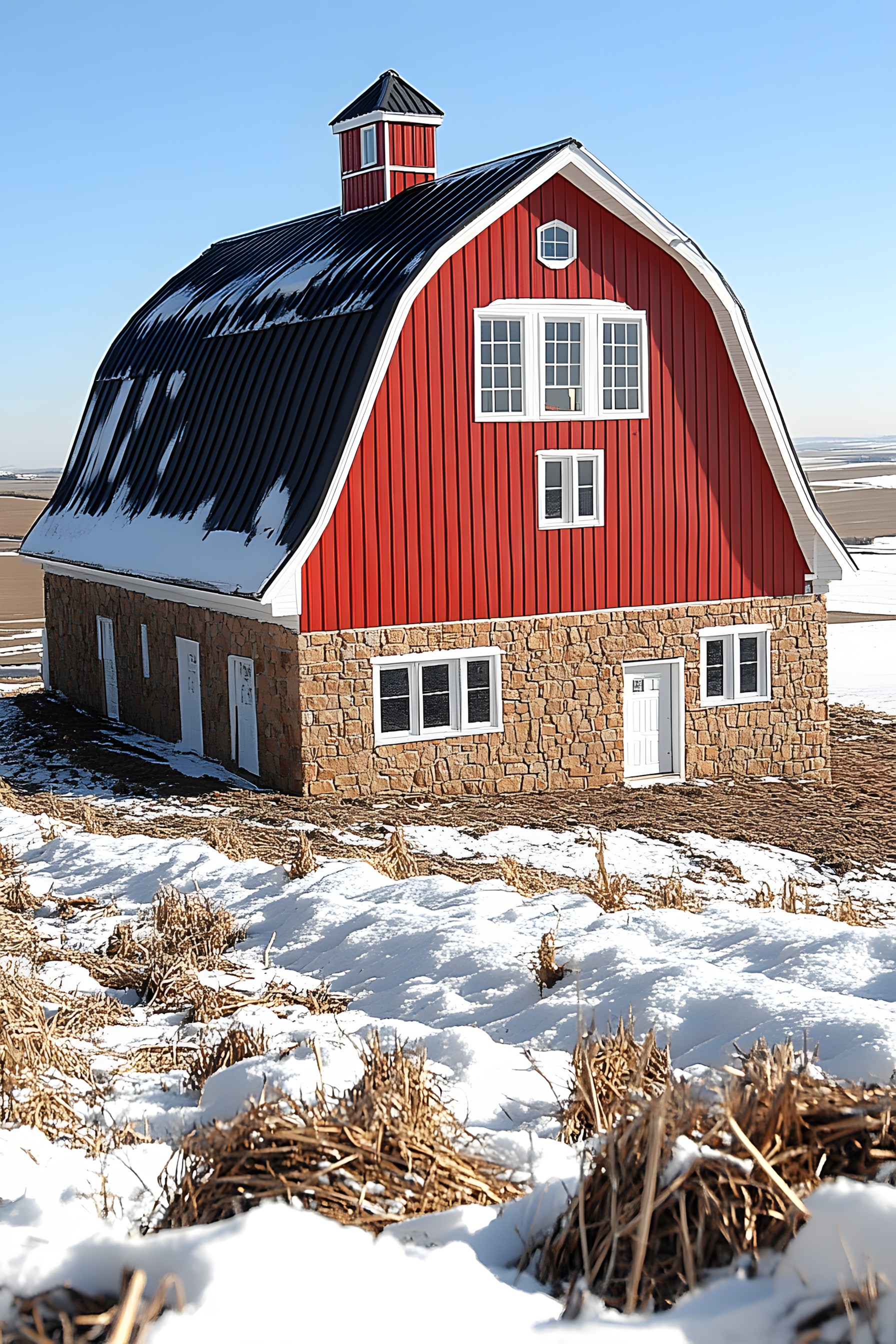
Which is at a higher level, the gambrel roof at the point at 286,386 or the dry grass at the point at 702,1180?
the gambrel roof at the point at 286,386

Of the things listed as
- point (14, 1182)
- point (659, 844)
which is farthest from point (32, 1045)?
point (659, 844)

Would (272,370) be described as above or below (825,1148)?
above

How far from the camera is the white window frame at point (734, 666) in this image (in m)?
19.4

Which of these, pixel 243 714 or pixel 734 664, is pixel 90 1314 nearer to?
pixel 243 714

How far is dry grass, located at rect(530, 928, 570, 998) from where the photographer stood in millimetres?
6086

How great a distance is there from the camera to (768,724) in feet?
65.2

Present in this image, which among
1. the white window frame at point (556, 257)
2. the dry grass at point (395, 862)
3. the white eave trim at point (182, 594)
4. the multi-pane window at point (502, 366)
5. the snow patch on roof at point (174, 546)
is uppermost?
the white window frame at point (556, 257)

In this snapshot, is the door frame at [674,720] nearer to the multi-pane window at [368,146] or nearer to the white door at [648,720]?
the white door at [648,720]

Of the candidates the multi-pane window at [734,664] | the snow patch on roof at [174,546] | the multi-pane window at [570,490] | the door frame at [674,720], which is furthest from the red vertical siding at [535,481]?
the door frame at [674,720]

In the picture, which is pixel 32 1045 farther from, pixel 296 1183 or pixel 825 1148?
pixel 825 1148

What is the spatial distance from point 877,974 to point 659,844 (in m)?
9.00

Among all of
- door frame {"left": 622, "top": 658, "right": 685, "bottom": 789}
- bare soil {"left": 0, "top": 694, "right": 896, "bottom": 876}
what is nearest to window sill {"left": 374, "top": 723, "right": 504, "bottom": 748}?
bare soil {"left": 0, "top": 694, "right": 896, "bottom": 876}

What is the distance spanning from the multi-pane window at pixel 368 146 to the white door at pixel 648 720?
365 inches

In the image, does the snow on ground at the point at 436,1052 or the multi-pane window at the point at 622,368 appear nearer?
the snow on ground at the point at 436,1052
